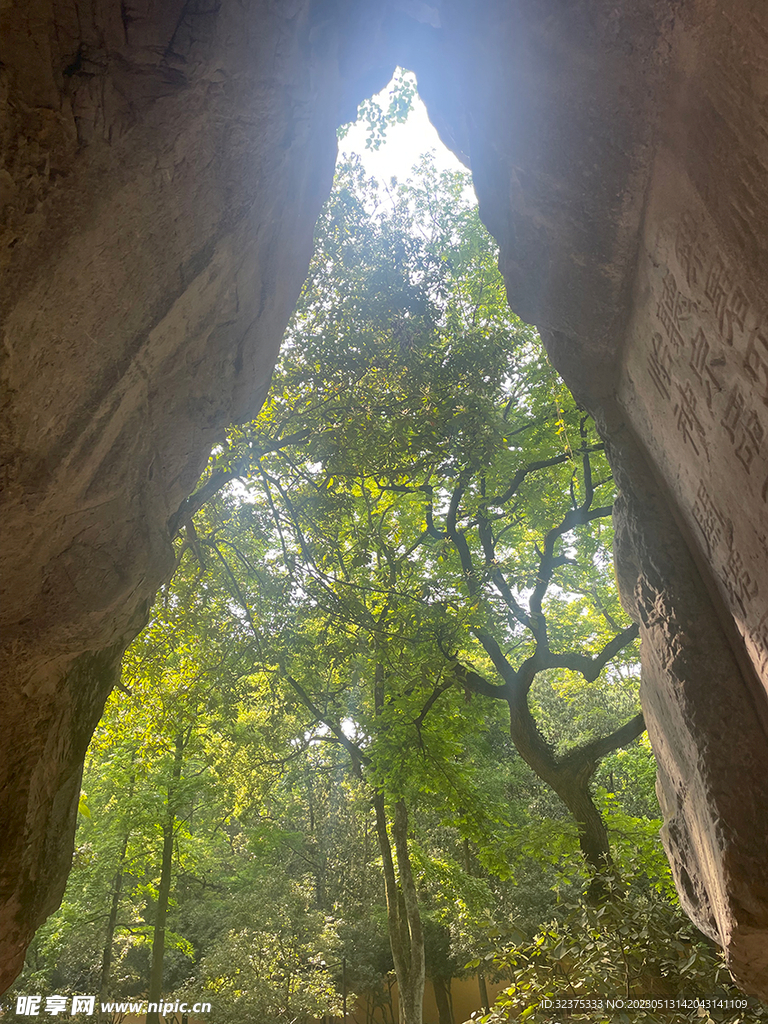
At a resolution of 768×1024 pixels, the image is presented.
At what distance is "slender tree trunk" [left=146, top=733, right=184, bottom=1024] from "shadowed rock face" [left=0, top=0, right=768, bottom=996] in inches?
353

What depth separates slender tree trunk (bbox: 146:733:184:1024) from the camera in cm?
1101

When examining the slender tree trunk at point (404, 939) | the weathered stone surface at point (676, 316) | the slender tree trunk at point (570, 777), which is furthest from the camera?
the slender tree trunk at point (404, 939)

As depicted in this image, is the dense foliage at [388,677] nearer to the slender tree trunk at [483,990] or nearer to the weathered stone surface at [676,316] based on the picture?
the slender tree trunk at [483,990]

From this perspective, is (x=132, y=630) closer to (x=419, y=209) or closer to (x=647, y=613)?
(x=647, y=613)

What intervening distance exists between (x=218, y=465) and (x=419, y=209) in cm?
494

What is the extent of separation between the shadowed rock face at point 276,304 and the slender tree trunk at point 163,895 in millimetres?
8968

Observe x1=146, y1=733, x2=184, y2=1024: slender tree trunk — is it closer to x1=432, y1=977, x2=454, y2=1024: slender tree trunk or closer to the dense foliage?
the dense foliage

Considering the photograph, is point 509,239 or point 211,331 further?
point 509,239

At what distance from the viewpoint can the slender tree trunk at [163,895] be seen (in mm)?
11008

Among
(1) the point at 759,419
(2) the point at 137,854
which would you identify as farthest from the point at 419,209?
(2) the point at 137,854

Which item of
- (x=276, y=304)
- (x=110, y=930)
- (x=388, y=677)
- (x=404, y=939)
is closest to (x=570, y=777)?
(x=388, y=677)

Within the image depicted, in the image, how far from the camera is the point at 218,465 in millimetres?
6492

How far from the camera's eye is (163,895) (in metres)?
11.5

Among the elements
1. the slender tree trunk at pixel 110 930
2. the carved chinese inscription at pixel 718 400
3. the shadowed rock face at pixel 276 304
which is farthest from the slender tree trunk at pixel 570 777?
the slender tree trunk at pixel 110 930
